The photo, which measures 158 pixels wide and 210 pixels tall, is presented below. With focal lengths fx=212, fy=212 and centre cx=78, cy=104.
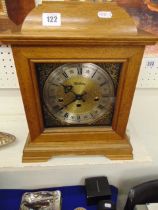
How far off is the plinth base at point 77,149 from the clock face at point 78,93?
82mm

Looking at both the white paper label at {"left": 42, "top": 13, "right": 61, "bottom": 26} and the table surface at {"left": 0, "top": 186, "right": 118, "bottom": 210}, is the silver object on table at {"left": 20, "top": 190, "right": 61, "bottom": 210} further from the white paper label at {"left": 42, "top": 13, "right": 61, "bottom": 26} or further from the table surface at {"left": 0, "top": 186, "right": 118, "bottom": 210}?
the white paper label at {"left": 42, "top": 13, "right": 61, "bottom": 26}

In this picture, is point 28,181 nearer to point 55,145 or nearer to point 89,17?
point 55,145

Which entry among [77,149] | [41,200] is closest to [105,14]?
[77,149]

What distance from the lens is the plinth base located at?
703 millimetres

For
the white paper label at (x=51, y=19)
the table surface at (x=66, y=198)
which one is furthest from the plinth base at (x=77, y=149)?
the table surface at (x=66, y=198)

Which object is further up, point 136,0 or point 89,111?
point 136,0

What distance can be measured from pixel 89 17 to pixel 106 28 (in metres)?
0.05

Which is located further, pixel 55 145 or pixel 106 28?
pixel 55 145

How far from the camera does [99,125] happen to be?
2.34 ft

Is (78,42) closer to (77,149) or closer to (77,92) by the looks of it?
(77,92)

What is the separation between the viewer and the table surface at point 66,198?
3.50 ft

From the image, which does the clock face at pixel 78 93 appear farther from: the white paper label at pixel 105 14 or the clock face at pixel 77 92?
the white paper label at pixel 105 14

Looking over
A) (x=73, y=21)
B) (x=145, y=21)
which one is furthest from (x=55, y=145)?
(x=145, y=21)

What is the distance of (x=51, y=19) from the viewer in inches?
20.1
